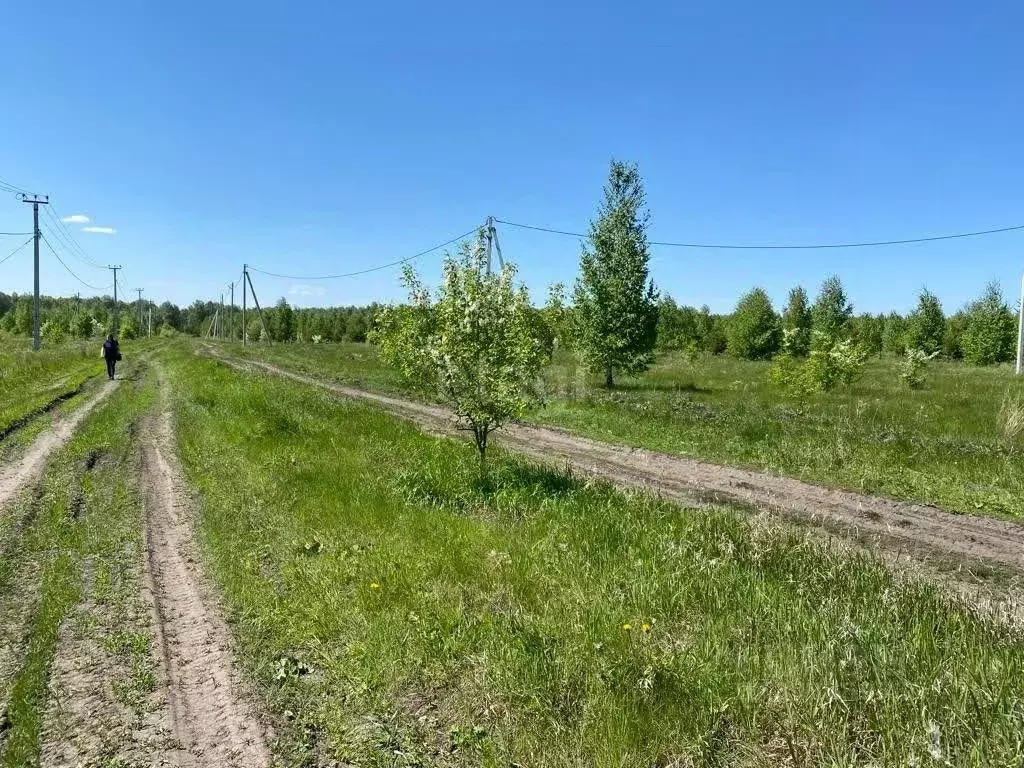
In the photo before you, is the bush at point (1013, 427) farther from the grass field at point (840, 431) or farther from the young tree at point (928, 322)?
the young tree at point (928, 322)

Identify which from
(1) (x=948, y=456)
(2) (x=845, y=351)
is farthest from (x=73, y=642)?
(2) (x=845, y=351)

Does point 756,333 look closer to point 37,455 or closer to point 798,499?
point 798,499

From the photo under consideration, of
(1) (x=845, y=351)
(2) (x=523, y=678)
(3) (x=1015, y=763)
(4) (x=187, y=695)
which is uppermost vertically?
(1) (x=845, y=351)

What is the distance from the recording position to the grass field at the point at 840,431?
1064 centimetres

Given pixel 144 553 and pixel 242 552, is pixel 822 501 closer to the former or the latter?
pixel 242 552

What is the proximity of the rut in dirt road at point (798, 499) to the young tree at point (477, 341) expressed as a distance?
296 centimetres

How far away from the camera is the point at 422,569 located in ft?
19.4

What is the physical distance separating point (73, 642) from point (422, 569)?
9.40ft

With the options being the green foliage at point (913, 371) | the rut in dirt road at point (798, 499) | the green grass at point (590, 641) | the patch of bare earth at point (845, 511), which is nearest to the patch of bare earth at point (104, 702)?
the green grass at point (590, 641)

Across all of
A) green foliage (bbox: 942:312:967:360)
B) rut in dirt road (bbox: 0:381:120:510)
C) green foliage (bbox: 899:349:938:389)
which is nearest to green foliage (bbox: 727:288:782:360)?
green foliage (bbox: 942:312:967:360)

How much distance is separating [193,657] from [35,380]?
2732 centimetres

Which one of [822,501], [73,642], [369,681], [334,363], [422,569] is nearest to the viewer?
[369,681]

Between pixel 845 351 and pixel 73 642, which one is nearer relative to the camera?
pixel 73 642

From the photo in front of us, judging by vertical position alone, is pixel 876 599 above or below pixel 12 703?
above
